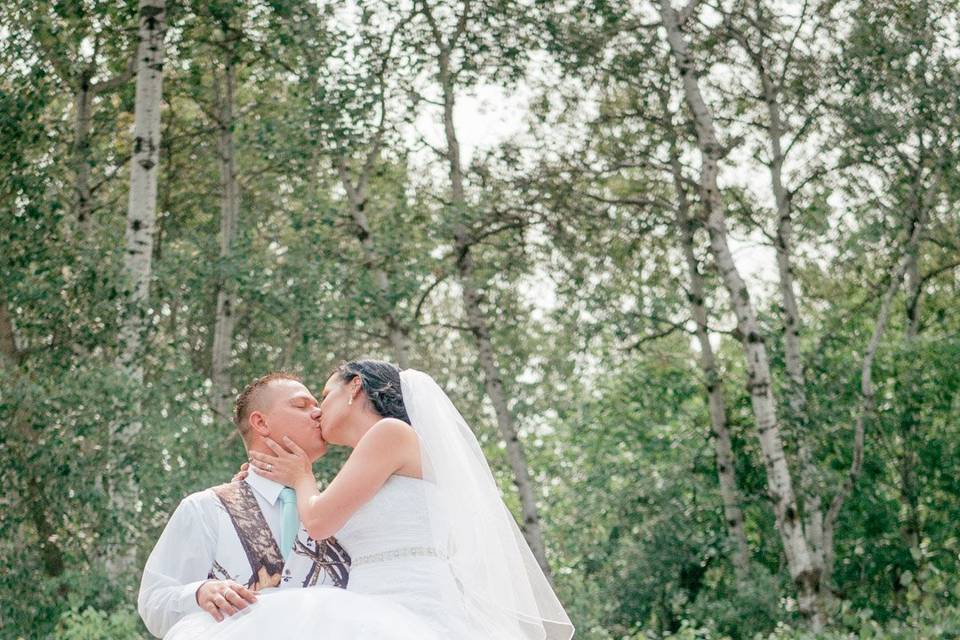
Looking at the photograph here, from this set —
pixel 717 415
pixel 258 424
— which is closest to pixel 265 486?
pixel 258 424

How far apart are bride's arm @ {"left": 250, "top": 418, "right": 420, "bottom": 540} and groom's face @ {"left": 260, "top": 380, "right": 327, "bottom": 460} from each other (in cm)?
5

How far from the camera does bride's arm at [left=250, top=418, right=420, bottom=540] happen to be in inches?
178

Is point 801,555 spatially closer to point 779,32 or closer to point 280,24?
point 779,32

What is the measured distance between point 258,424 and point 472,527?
843 mm

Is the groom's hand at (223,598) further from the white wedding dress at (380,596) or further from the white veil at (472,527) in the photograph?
the white veil at (472,527)

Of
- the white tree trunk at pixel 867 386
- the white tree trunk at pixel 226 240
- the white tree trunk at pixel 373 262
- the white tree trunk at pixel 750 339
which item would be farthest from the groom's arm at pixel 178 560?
the white tree trunk at pixel 226 240

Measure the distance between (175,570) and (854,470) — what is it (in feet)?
44.7

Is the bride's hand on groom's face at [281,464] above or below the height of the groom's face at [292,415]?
below

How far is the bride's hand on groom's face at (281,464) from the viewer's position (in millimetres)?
4715

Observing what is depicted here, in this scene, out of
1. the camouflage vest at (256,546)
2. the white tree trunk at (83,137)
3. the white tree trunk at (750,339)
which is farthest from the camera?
the white tree trunk at (83,137)

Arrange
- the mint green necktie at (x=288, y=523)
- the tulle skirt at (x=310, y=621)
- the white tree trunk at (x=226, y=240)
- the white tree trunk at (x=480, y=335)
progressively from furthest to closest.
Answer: the white tree trunk at (x=226, y=240) → the white tree trunk at (x=480, y=335) → the mint green necktie at (x=288, y=523) → the tulle skirt at (x=310, y=621)

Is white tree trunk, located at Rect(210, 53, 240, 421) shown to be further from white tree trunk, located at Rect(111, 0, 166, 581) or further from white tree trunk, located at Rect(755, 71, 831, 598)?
white tree trunk, located at Rect(755, 71, 831, 598)

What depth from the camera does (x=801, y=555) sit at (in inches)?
595

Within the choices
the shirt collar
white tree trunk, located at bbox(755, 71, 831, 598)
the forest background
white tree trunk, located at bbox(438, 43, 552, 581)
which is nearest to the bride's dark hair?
the shirt collar
